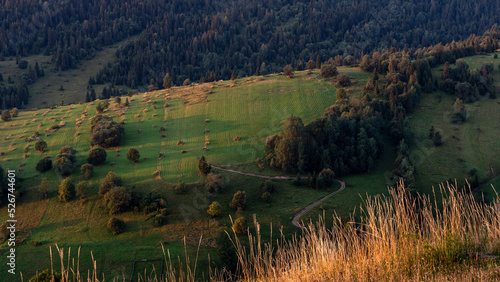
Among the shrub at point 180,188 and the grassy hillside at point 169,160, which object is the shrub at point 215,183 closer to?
the grassy hillside at point 169,160

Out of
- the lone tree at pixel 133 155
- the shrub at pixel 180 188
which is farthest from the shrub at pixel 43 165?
the shrub at pixel 180 188

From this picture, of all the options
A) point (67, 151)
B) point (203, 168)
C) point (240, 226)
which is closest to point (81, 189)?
point (67, 151)

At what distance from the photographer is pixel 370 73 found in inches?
4500

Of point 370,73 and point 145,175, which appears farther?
point 370,73

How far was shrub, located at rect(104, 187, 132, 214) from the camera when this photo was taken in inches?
2247

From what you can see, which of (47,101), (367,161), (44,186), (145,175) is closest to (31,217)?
(44,186)

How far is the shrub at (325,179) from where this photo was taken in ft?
225

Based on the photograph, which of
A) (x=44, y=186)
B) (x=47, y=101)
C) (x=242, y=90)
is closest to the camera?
(x=44, y=186)

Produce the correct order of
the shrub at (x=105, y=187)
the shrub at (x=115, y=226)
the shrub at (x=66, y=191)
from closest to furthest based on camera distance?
the shrub at (x=115, y=226) < the shrub at (x=66, y=191) < the shrub at (x=105, y=187)

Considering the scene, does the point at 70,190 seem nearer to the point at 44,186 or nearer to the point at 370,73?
the point at 44,186

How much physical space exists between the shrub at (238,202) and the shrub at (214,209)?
3.07 m

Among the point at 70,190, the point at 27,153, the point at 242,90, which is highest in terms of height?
the point at 242,90

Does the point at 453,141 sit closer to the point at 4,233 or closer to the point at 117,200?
the point at 117,200

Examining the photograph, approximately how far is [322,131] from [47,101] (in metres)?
131
